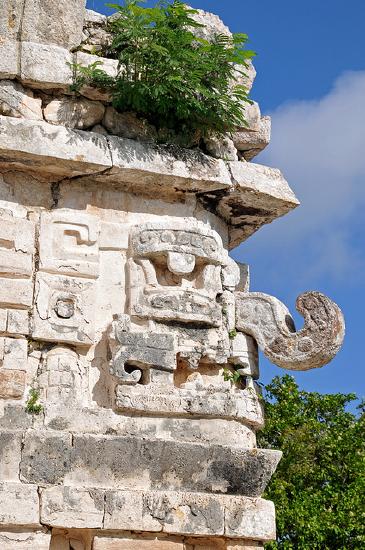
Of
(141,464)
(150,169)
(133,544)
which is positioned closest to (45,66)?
(150,169)

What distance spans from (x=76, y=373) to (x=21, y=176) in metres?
1.44

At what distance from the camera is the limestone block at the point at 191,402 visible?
6.60 metres

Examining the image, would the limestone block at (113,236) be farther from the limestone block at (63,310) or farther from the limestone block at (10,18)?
the limestone block at (10,18)

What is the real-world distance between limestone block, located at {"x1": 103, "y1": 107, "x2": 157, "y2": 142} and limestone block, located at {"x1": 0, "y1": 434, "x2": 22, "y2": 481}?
234cm

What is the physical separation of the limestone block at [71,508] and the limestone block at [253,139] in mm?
2999

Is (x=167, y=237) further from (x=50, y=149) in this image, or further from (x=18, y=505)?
(x=18, y=505)

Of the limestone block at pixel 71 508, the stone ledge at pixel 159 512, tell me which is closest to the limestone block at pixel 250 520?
the stone ledge at pixel 159 512

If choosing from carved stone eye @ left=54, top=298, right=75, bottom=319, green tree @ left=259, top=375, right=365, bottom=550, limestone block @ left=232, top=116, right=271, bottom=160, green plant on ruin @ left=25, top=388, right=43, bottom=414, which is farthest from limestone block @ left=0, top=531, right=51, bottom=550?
green tree @ left=259, top=375, right=365, bottom=550

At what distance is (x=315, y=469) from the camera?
14938mm

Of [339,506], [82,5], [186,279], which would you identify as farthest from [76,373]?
[339,506]

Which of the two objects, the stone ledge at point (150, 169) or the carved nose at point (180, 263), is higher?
the stone ledge at point (150, 169)

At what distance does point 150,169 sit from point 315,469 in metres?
8.92

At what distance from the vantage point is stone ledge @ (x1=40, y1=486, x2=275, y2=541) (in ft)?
20.3

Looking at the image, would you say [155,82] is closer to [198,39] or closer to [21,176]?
[198,39]
